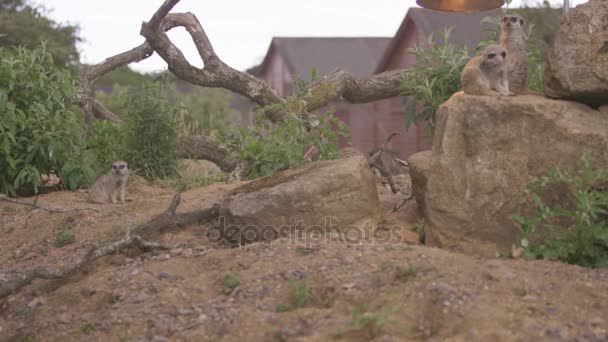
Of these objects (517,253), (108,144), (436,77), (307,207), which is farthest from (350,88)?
(517,253)

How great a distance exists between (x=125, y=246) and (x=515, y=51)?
10.6ft

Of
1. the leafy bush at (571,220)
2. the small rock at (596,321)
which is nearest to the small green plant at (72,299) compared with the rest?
the leafy bush at (571,220)

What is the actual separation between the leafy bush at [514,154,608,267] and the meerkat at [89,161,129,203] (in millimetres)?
4369

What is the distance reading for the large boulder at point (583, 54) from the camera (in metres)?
4.82

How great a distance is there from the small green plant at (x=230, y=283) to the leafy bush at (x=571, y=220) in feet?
6.02

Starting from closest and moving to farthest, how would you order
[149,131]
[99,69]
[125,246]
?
[125,246] < [149,131] < [99,69]

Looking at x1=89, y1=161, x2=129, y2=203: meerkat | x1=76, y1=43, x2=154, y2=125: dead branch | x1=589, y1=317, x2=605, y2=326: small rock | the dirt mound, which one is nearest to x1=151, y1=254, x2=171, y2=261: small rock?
the dirt mound

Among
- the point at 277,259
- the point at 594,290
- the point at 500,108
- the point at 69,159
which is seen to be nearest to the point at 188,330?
the point at 277,259

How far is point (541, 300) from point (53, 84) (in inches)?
244

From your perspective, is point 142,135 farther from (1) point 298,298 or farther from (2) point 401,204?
(1) point 298,298

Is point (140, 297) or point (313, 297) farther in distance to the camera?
point (140, 297)

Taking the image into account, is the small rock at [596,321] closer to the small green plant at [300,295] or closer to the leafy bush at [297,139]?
the small green plant at [300,295]

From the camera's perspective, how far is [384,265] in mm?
4258

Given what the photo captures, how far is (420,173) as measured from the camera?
539cm
